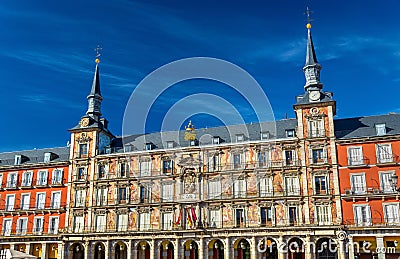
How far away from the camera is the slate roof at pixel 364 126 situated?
49.7m

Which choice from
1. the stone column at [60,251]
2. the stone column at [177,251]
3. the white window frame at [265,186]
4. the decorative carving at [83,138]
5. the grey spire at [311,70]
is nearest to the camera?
the white window frame at [265,186]

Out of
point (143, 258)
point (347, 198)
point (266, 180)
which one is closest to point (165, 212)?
point (143, 258)

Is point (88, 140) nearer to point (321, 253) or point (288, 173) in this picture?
point (288, 173)

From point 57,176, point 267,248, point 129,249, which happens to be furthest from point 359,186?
point 57,176

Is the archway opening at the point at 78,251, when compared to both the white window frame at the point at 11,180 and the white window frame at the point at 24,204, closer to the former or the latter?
the white window frame at the point at 24,204

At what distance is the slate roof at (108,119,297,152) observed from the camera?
5516cm

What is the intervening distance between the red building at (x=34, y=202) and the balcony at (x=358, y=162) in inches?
1474

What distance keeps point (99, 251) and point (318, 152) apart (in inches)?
1207

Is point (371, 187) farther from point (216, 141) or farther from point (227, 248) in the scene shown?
point (216, 141)

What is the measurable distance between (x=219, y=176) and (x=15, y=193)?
3021 cm

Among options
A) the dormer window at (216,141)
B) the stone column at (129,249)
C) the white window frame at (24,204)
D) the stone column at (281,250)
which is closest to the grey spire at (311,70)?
the dormer window at (216,141)

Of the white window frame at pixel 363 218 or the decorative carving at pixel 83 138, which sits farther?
the decorative carving at pixel 83 138

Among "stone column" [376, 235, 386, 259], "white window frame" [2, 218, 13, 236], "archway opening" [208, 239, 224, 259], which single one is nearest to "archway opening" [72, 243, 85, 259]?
"white window frame" [2, 218, 13, 236]

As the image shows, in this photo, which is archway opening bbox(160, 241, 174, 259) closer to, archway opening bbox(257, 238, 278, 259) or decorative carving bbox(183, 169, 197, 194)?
decorative carving bbox(183, 169, 197, 194)
